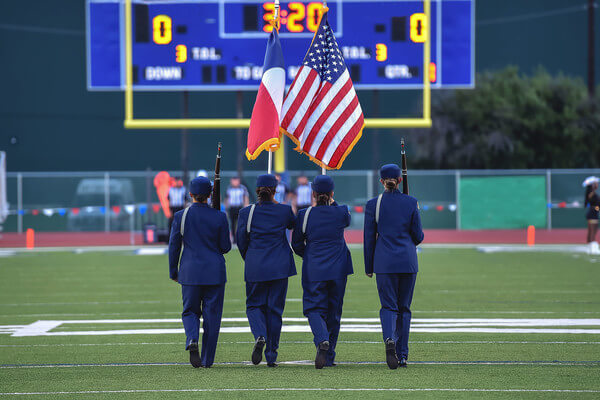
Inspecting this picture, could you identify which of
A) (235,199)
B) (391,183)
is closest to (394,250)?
(391,183)

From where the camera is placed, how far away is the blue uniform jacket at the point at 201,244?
28.0 ft

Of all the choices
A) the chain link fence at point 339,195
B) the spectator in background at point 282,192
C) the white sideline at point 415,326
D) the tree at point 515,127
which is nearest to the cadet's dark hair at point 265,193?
the white sideline at point 415,326

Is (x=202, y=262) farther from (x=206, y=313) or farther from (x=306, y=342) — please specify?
(x=306, y=342)

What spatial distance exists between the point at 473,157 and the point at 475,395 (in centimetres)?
3134

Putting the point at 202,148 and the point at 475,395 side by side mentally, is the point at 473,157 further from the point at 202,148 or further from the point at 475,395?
the point at 475,395

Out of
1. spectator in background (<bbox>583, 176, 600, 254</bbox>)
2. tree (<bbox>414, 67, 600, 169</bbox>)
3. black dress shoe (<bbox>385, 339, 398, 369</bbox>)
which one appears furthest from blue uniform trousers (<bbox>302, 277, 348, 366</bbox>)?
tree (<bbox>414, 67, 600, 169</bbox>)

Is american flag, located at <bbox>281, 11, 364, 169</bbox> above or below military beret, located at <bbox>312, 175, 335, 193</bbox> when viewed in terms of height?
above

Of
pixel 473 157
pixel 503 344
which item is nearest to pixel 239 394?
pixel 503 344

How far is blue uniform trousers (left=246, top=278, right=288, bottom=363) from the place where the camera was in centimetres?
868

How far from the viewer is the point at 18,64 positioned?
129 feet

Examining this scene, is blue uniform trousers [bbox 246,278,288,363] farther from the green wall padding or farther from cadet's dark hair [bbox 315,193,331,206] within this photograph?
the green wall padding

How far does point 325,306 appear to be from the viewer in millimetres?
8680

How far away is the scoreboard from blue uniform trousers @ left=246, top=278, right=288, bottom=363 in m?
→ 13.5

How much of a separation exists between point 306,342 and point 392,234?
2.15 m
